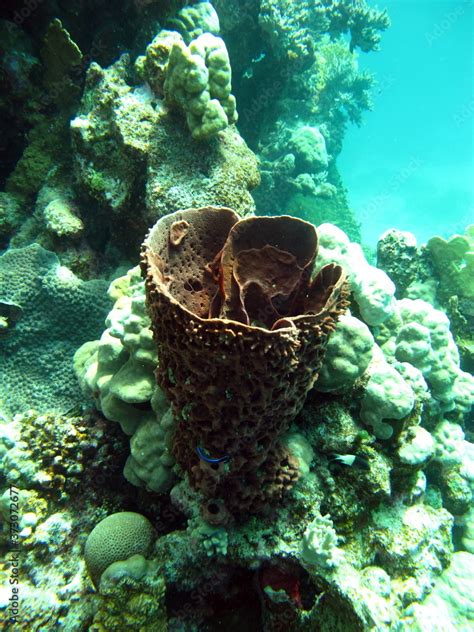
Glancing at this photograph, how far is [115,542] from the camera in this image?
2652 millimetres

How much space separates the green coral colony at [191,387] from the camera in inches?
89.5

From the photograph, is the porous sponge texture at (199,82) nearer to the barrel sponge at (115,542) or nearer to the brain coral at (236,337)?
the brain coral at (236,337)

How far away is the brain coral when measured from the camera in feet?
6.14

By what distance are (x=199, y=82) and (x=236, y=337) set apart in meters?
3.51

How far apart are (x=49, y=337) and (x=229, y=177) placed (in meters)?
2.80

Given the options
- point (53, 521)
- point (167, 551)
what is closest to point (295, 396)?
point (167, 551)

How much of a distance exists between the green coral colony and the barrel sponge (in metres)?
0.01

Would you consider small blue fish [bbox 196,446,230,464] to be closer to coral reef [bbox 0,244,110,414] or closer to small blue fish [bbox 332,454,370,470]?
small blue fish [bbox 332,454,370,470]

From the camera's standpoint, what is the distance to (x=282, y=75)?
8492 mm

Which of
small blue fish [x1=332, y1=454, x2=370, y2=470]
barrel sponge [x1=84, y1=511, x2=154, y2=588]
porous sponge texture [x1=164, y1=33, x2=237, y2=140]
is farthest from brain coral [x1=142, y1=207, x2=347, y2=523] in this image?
porous sponge texture [x1=164, y1=33, x2=237, y2=140]

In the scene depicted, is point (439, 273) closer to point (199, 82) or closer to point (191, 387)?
point (199, 82)

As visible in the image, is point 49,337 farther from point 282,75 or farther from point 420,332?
point 282,75

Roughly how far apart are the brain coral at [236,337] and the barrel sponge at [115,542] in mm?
754

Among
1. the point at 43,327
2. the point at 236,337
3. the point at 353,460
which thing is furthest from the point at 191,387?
the point at 43,327
